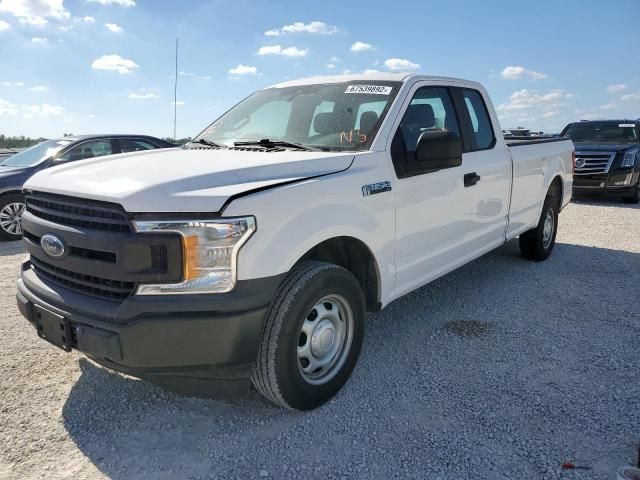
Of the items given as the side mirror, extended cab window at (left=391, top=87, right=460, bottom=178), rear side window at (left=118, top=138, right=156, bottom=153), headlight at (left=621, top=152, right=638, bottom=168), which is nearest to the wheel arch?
extended cab window at (left=391, top=87, right=460, bottom=178)

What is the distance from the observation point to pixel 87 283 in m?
2.54

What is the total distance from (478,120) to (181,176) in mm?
3074

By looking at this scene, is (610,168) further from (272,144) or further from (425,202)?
(272,144)

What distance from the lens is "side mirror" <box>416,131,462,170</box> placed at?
3.27m

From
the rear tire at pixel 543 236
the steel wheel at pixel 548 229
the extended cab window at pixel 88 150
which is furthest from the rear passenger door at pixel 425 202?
the extended cab window at pixel 88 150

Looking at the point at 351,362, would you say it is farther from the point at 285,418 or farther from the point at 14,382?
the point at 14,382

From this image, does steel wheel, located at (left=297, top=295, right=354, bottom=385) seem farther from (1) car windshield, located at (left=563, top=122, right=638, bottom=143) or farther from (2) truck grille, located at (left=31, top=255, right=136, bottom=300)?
(1) car windshield, located at (left=563, top=122, right=638, bottom=143)

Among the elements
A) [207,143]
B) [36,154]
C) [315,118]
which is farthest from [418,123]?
[36,154]

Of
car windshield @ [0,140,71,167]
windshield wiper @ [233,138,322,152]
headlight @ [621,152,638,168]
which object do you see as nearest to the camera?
windshield wiper @ [233,138,322,152]

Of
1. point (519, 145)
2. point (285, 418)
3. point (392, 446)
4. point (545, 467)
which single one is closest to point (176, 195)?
point (285, 418)

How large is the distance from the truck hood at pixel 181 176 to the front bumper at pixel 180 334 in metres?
0.43

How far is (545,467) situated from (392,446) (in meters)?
0.73

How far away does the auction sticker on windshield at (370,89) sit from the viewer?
144 inches

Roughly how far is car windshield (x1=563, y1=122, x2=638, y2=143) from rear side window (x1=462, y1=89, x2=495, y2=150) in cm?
913
